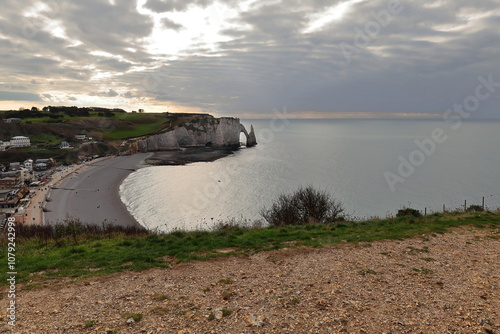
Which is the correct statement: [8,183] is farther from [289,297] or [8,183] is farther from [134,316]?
[289,297]

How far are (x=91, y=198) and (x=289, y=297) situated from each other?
5154cm

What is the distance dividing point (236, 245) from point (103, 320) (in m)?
6.25

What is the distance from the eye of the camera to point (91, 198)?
49750 mm

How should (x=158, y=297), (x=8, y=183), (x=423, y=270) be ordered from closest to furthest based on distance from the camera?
(x=158, y=297), (x=423, y=270), (x=8, y=183)

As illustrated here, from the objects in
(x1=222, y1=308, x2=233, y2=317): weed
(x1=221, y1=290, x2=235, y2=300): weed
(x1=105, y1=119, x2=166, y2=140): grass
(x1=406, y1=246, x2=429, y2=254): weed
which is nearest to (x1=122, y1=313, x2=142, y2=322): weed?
(x1=222, y1=308, x2=233, y2=317): weed

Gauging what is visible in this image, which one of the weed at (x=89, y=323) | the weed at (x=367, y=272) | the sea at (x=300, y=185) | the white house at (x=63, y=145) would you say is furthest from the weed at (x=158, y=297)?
the white house at (x=63, y=145)

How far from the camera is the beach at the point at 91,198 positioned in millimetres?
39500

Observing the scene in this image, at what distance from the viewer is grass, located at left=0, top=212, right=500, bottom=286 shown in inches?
390

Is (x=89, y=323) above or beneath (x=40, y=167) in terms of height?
above

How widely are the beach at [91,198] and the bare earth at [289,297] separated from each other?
2410 centimetres

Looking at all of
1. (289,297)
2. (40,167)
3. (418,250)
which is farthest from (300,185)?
(40,167)

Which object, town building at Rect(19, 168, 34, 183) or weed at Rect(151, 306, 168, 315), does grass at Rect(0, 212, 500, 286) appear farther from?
town building at Rect(19, 168, 34, 183)

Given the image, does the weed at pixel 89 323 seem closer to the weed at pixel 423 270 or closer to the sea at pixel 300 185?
the weed at pixel 423 270

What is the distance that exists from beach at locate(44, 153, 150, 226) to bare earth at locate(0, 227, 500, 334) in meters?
24.1
